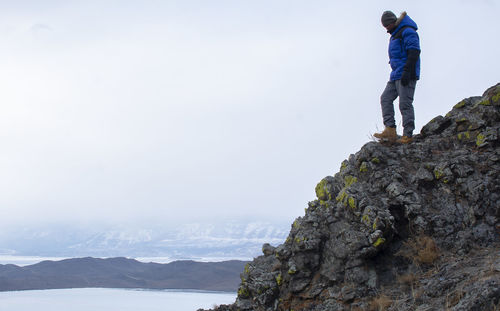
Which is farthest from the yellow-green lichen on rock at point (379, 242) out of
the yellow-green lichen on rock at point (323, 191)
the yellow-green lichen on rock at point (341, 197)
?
the yellow-green lichen on rock at point (323, 191)

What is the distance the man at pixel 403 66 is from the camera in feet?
50.3

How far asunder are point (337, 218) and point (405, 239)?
2.24m

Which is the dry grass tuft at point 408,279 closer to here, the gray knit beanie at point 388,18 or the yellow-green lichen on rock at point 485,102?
the yellow-green lichen on rock at point 485,102

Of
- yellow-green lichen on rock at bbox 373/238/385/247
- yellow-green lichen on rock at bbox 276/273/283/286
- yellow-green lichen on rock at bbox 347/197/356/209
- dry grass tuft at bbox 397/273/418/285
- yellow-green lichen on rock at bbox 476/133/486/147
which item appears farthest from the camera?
yellow-green lichen on rock at bbox 276/273/283/286

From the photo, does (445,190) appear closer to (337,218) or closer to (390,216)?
(390,216)

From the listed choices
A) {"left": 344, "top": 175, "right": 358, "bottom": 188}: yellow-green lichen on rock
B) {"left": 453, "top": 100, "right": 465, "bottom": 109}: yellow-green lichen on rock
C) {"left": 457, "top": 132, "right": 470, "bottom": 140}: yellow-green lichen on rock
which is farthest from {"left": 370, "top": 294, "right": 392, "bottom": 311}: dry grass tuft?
{"left": 453, "top": 100, "right": 465, "bottom": 109}: yellow-green lichen on rock

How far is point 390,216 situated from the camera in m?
13.4

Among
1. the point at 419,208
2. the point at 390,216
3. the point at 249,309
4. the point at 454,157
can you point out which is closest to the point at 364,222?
the point at 390,216

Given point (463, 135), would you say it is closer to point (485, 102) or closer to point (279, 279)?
point (485, 102)

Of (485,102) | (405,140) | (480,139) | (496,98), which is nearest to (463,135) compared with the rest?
(480,139)

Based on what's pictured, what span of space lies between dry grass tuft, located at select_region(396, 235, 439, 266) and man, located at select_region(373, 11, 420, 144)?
4.29 m

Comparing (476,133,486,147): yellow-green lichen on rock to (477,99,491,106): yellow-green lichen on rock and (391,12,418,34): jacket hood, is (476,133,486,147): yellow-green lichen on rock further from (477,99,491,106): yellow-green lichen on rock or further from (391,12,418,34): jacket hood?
(391,12,418,34): jacket hood

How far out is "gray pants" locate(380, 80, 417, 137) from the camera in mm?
15695

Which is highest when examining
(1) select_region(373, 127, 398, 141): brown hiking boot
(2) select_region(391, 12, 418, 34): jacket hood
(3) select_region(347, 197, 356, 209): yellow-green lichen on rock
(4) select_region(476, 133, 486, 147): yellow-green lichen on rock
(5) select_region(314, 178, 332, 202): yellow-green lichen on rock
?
(2) select_region(391, 12, 418, 34): jacket hood
